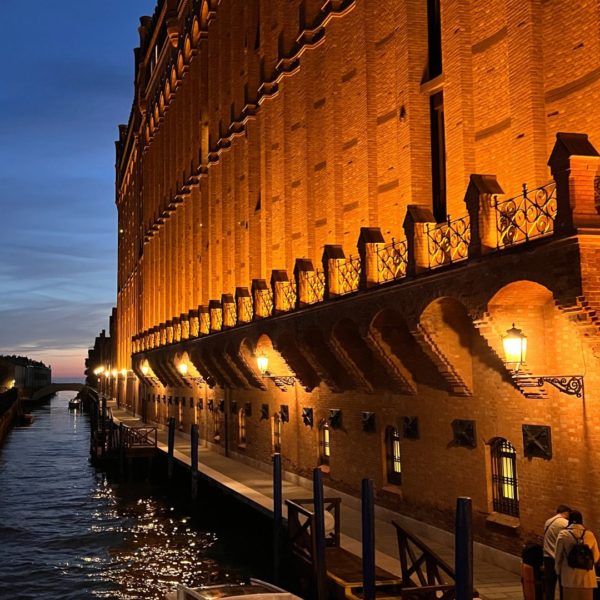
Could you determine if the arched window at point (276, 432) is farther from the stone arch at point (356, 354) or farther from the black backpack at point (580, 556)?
the black backpack at point (580, 556)

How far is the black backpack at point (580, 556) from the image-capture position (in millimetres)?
10703

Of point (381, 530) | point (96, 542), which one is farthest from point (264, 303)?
point (381, 530)

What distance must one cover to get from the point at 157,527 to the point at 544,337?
18326 millimetres

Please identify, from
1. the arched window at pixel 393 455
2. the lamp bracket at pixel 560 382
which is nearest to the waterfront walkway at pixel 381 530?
the arched window at pixel 393 455

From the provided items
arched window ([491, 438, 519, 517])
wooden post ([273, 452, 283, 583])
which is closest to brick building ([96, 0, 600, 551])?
arched window ([491, 438, 519, 517])

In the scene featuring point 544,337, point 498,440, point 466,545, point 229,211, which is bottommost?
point 466,545

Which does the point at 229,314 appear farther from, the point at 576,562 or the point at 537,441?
the point at 576,562

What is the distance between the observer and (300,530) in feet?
55.8

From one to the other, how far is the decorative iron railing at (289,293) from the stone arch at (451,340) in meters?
8.78

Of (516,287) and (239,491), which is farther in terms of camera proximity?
(239,491)

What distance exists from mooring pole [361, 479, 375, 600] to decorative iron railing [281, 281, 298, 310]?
37.2 feet

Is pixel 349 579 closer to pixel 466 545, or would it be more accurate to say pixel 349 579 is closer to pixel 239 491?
pixel 466 545

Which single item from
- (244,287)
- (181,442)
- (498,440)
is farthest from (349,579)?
(181,442)

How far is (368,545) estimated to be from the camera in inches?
522
